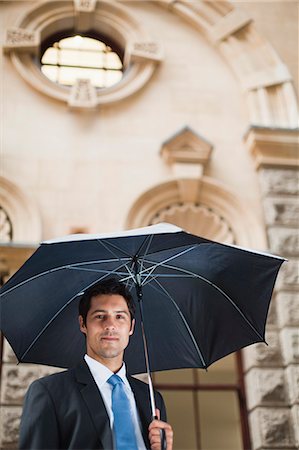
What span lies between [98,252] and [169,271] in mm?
602

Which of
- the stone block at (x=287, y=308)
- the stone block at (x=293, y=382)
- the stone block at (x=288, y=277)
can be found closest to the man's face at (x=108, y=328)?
the stone block at (x=293, y=382)

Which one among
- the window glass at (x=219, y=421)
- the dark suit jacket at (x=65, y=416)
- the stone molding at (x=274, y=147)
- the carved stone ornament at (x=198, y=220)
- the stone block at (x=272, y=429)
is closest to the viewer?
the dark suit jacket at (x=65, y=416)

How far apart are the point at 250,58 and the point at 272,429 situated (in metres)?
5.21

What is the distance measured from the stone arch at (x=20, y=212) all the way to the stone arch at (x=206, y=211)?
1278 millimetres

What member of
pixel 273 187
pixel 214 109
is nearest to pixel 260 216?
pixel 273 187

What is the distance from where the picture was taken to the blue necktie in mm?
2873

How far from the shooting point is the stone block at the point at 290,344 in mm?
6508

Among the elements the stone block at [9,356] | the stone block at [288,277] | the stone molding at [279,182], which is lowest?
the stone block at [9,356]

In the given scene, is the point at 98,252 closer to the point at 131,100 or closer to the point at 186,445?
the point at 131,100

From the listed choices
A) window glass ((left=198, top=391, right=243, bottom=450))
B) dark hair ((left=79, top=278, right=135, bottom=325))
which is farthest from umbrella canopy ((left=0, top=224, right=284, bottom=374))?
window glass ((left=198, top=391, right=243, bottom=450))

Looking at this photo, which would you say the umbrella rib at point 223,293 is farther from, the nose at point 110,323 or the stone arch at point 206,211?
the stone arch at point 206,211

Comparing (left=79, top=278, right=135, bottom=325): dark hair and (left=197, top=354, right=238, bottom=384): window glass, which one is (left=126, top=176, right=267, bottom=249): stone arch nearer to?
(left=197, top=354, right=238, bottom=384): window glass

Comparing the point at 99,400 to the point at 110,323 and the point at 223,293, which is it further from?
the point at 223,293

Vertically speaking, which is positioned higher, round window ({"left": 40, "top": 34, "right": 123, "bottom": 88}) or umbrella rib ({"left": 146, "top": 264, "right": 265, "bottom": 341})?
round window ({"left": 40, "top": 34, "right": 123, "bottom": 88})
